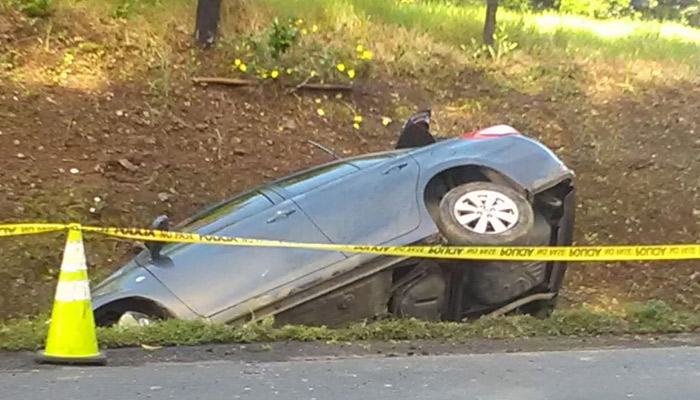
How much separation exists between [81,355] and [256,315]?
103cm

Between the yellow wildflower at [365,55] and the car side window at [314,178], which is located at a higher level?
the yellow wildflower at [365,55]

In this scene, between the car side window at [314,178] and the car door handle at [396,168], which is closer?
the car door handle at [396,168]

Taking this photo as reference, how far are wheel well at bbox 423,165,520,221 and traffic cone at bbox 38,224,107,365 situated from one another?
2156 mm

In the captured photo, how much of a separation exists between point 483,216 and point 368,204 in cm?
67

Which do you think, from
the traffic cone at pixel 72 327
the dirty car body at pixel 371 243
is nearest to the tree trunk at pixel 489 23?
the dirty car body at pixel 371 243

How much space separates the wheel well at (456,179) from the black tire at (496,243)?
4.1 inches

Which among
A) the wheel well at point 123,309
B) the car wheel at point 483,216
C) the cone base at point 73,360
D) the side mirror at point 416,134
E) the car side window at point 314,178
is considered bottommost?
the cone base at point 73,360

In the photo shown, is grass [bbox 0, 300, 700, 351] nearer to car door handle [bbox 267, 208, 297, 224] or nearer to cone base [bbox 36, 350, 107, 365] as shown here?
cone base [bbox 36, 350, 107, 365]

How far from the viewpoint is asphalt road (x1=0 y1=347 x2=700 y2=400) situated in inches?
170

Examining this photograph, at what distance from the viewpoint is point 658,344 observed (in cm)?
535

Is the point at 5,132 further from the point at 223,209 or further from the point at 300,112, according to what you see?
the point at 223,209

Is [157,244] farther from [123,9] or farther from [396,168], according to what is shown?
[123,9]

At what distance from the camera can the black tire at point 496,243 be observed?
5.64 m

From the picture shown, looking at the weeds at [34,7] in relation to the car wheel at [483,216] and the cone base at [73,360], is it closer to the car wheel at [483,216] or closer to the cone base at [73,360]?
the car wheel at [483,216]
